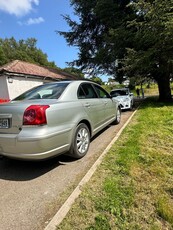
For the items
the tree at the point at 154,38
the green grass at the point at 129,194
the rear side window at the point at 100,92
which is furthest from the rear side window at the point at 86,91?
the tree at the point at 154,38

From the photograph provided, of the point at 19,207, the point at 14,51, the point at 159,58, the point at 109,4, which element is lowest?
the point at 19,207

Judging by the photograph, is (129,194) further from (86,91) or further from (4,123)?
(86,91)

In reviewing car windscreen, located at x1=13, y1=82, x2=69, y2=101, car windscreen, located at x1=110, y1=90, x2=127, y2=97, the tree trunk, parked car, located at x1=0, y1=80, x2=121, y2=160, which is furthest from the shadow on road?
the tree trunk

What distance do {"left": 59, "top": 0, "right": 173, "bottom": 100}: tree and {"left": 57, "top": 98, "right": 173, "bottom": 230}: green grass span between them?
27.4 ft

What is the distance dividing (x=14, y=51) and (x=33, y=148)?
62250 mm

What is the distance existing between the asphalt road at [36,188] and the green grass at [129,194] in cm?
33

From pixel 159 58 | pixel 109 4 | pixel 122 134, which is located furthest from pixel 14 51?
pixel 122 134

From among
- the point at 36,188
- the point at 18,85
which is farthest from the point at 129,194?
the point at 18,85

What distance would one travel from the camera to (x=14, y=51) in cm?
5812

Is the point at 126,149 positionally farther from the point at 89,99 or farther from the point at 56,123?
the point at 56,123

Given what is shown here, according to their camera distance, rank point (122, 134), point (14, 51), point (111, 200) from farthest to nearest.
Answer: point (14, 51)
point (122, 134)
point (111, 200)

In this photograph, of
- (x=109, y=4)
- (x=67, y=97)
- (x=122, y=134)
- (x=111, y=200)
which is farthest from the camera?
(x=109, y=4)

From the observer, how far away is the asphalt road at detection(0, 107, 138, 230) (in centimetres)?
244

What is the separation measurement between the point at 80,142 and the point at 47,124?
3.78ft
